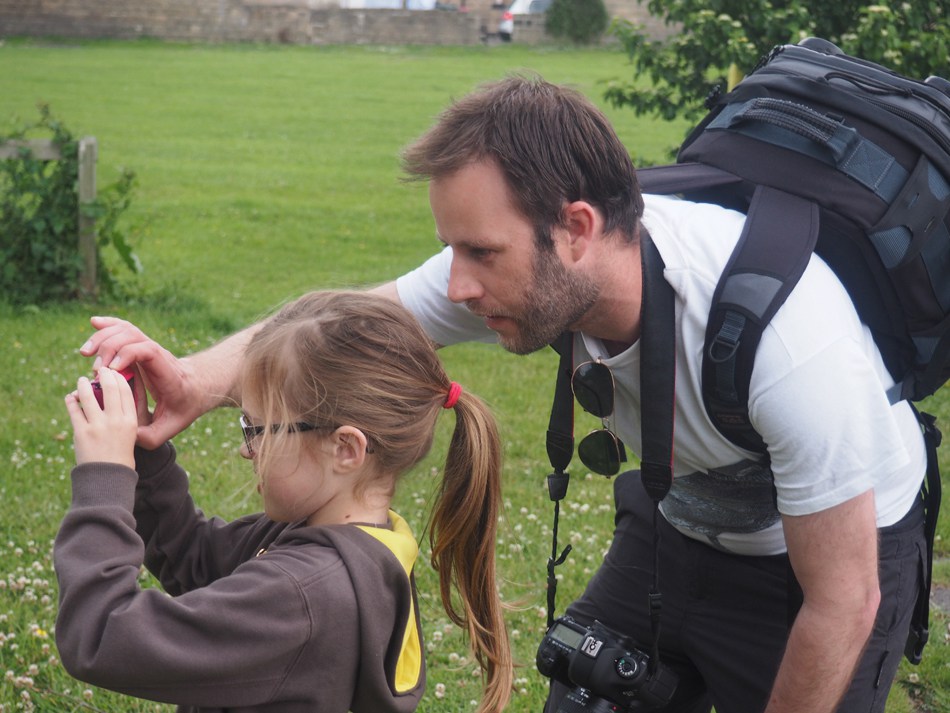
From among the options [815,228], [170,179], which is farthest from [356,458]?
[170,179]

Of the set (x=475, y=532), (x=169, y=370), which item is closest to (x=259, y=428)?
(x=169, y=370)

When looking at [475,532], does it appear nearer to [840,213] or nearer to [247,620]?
[247,620]

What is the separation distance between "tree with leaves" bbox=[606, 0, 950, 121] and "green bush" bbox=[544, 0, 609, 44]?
1385 inches

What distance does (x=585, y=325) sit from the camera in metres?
2.58

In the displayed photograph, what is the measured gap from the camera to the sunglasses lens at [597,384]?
2621mm

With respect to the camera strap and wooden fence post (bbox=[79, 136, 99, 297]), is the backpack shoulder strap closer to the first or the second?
the camera strap

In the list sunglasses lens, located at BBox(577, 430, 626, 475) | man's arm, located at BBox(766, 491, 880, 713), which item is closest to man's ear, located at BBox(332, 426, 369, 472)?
sunglasses lens, located at BBox(577, 430, 626, 475)

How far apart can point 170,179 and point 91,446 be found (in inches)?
519

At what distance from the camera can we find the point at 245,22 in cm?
4222

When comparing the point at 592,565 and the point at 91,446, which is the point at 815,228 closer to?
the point at 91,446

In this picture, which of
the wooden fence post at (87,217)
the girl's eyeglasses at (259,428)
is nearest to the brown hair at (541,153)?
the girl's eyeglasses at (259,428)

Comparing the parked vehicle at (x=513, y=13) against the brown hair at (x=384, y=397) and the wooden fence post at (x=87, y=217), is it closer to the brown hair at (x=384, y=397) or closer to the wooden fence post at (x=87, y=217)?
the wooden fence post at (x=87, y=217)

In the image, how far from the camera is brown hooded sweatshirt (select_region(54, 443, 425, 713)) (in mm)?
1957

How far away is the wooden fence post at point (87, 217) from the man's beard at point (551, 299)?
650cm
